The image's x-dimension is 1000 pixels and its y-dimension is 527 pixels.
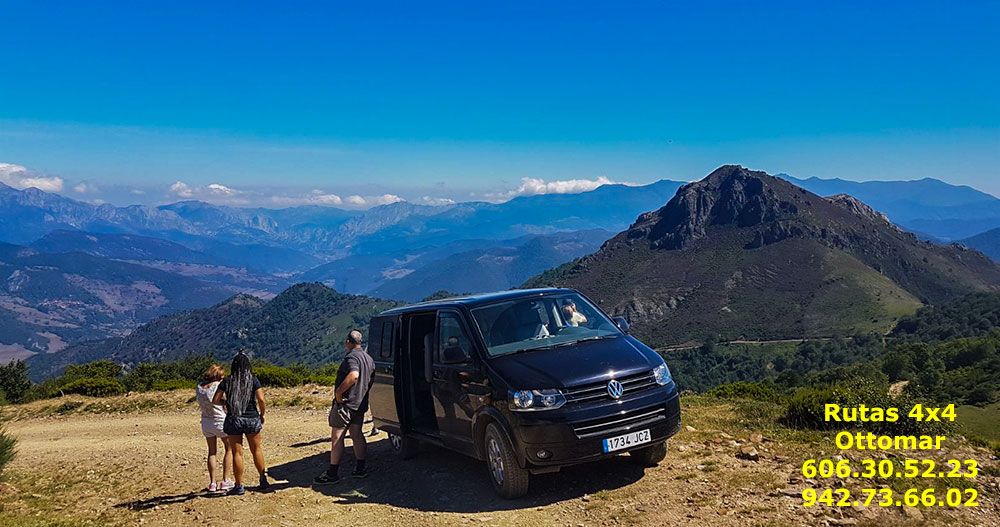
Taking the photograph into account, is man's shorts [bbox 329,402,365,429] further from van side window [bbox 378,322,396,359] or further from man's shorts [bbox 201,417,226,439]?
man's shorts [bbox 201,417,226,439]

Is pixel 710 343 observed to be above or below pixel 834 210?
below

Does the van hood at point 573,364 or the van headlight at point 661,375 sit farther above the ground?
the van hood at point 573,364

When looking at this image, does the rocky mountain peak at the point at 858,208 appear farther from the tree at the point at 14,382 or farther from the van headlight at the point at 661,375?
the van headlight at the point at 661,375

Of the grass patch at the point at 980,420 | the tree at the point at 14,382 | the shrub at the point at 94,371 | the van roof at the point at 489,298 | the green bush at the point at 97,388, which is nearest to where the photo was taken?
the van roof at the point at 489,298

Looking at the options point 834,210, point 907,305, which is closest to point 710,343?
point 907,305

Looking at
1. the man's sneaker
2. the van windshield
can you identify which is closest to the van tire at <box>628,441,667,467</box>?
the van windshield

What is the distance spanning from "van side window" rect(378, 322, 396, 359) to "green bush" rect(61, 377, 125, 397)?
15585mm

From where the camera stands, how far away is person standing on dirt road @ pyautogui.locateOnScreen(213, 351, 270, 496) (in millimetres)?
8023

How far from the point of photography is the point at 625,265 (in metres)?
172

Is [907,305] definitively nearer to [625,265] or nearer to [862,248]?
[862,248]

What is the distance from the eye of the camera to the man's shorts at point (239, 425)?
8016mm

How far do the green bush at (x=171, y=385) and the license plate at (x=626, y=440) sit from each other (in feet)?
60.1

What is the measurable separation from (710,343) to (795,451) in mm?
110691

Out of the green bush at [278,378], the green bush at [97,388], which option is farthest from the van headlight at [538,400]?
the green bush at [97,388]
